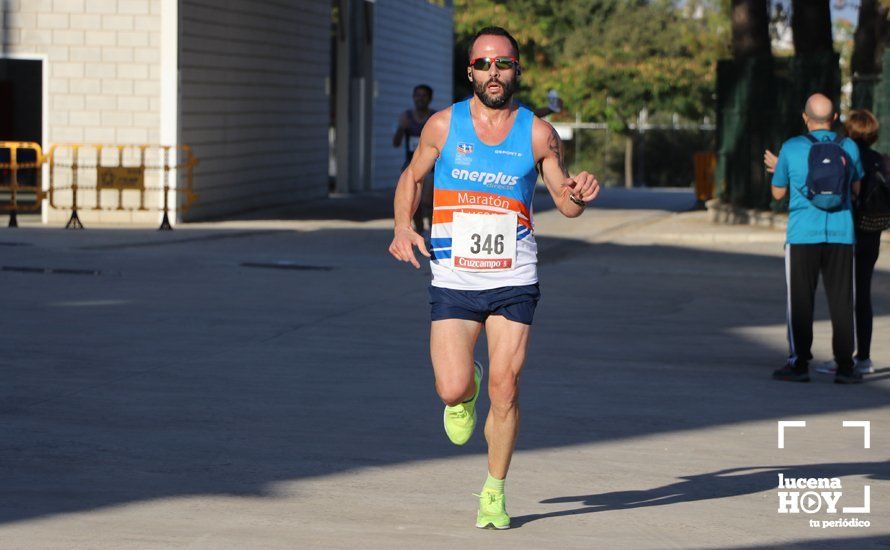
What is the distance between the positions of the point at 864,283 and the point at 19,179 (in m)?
21.2

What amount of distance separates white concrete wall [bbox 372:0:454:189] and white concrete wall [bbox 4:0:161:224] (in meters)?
11.4

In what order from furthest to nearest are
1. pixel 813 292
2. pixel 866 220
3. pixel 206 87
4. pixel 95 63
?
pixel 206 87, pixel 95 63, pixel 866 220, pixel 813 292

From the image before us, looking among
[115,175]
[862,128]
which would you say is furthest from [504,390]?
[115,175]

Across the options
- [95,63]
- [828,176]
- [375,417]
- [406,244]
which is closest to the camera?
[406,244]

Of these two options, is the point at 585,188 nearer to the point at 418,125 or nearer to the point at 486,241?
the point at 486,241

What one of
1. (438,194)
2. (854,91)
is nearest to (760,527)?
(438,194)

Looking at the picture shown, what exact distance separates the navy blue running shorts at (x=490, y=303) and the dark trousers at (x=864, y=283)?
16.3ft

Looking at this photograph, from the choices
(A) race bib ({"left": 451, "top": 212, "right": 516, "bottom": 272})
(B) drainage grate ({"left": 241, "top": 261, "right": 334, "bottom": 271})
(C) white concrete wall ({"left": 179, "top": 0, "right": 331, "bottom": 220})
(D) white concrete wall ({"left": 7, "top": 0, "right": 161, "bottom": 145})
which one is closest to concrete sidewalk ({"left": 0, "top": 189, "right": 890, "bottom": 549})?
(B) drainage grate ({"left": 241, "top": 261, "right": 334, "bottom": 271})

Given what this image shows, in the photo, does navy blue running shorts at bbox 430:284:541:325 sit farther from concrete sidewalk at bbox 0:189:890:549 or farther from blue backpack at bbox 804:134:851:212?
blue backpack at bbox 804:134:851:212

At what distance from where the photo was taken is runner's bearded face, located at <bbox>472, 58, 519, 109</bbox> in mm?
6625

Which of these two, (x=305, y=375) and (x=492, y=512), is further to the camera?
(x=305, y=375)

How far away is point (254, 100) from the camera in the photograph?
90.2 ft

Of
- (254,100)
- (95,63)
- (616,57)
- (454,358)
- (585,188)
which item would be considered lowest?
(454,358)

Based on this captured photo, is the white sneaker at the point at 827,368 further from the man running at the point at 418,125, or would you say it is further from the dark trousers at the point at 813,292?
the man running at the point at 418,125
